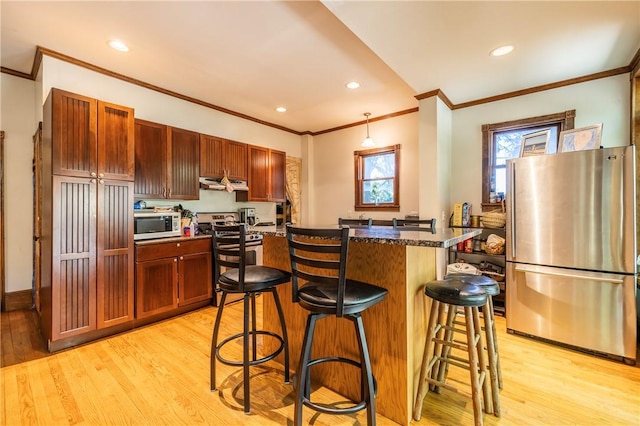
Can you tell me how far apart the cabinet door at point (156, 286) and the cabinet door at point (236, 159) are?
1.56m

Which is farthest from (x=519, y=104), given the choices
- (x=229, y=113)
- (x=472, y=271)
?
(x=229, y=113)

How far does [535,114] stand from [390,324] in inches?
132

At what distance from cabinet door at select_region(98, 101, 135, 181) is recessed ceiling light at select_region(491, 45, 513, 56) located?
3.58 m

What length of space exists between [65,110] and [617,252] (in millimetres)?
4816

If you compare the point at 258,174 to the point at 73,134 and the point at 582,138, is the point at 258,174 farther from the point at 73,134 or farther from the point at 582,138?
the point at 582,138

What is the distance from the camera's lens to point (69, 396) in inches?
73.1

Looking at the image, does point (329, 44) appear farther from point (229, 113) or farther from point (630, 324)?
point (630, 324)

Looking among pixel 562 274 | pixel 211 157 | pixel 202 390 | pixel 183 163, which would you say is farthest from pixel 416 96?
pixel 202 390

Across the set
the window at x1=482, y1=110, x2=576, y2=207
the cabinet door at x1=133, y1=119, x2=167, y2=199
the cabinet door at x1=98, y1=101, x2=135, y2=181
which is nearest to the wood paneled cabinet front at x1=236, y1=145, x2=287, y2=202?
the cabinet door at x1=133, y1=119, x2=167, y2=199

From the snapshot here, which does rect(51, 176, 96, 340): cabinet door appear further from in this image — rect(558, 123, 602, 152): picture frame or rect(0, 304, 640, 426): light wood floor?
rect(558, 123, 602, 152): picture frame

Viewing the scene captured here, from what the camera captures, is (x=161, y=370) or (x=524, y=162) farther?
(x=524, y=162)

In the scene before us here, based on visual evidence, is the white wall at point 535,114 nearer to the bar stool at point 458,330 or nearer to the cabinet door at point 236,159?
the bar stool at point 458,330

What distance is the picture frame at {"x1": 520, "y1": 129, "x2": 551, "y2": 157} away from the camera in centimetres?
312

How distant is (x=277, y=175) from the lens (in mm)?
4926
